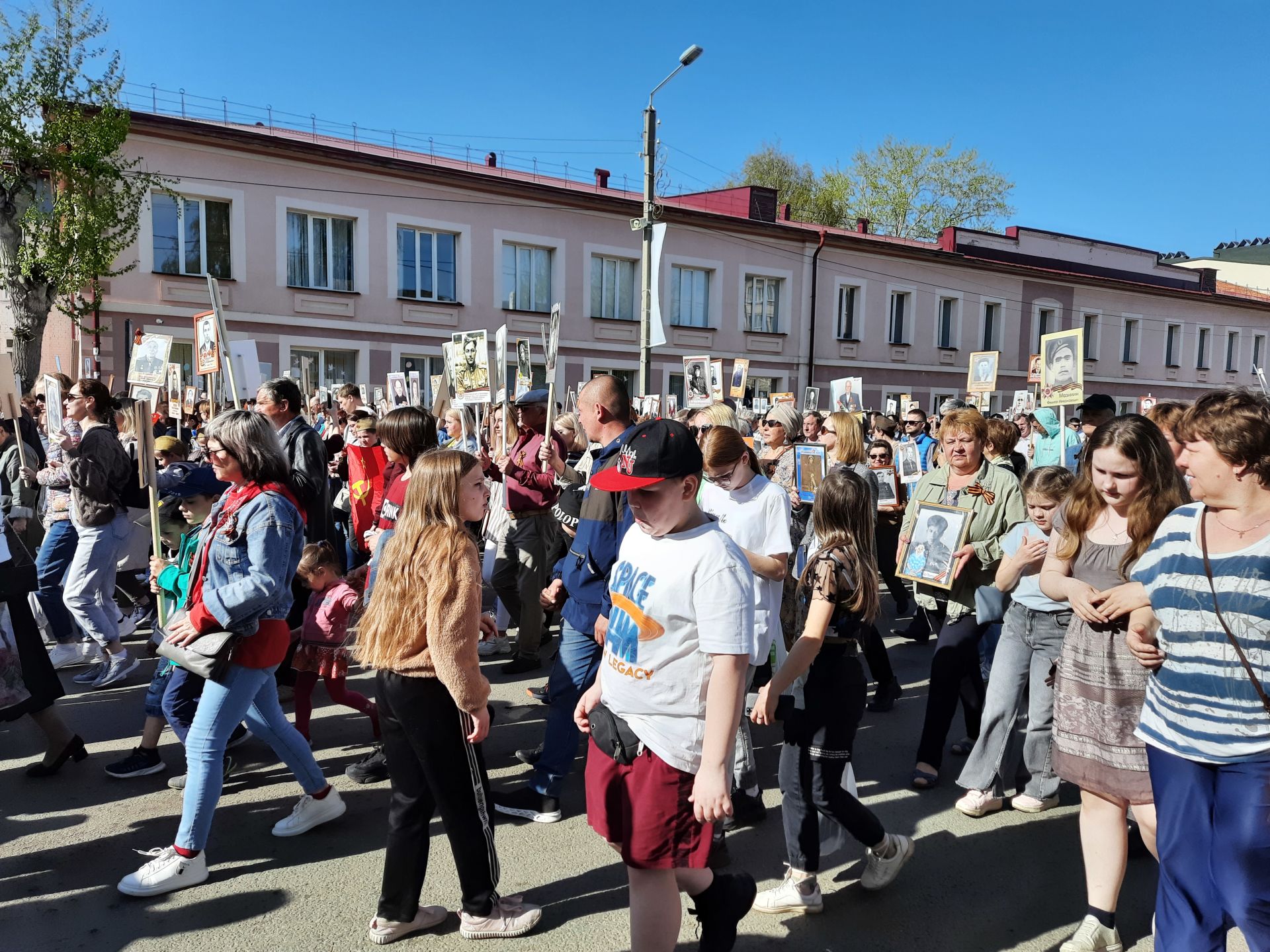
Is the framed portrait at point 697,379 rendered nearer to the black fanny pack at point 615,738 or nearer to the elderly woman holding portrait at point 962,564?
the elderly woman holding portrait at point 962,564

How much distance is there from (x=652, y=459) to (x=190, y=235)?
768 inches

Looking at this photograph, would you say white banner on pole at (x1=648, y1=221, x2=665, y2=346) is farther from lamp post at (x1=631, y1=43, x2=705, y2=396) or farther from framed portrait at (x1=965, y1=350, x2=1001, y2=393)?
framed portrait at (x1=965, y1=350, x2=1001, y2=393)

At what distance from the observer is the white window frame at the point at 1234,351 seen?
40.2 metres

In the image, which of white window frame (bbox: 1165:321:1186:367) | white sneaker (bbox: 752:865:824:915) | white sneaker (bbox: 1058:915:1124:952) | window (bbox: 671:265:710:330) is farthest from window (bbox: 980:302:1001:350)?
white sneaker (bbox: 752:865:824:915)

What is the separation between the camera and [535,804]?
4258 millimetres

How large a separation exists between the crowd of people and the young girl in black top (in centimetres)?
1

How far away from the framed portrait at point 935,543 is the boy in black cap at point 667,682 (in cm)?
253

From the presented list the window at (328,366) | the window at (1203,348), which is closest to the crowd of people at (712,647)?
the window at (328,366)

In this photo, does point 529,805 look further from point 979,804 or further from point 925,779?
point 979,804

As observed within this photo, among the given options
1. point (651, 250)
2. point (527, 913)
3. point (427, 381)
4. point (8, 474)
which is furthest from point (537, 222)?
point (527, 913)

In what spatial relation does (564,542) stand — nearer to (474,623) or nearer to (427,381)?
(474,623)

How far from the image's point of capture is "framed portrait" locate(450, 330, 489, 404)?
7047 millimetres

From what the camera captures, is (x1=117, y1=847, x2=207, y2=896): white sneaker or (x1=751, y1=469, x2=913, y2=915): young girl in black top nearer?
(x1=751, y1=469, x2=913, y2=915): young girl in black top

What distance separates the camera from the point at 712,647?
7.98 feet
